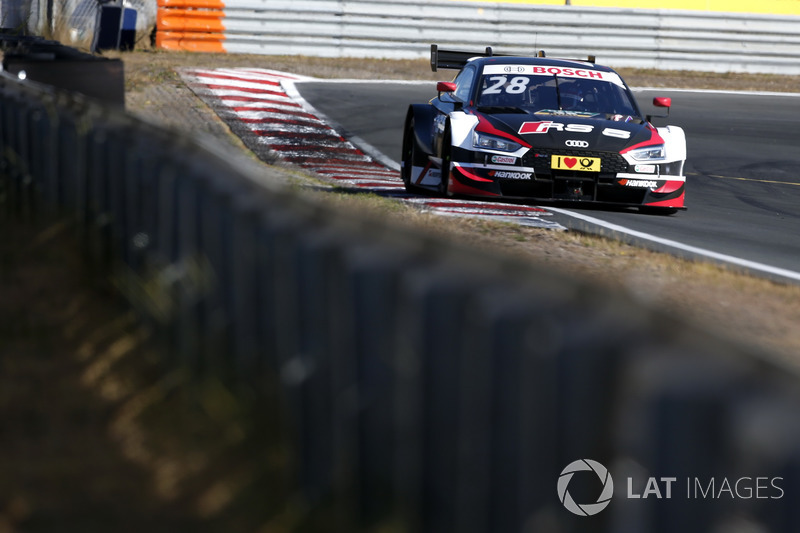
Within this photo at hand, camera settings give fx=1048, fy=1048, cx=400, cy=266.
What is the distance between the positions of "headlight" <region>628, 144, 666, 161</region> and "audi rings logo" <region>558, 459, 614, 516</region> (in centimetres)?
716

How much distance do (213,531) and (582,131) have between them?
6.69 metres

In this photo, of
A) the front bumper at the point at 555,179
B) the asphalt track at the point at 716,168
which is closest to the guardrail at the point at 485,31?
the asphalt track at the point at 716,168

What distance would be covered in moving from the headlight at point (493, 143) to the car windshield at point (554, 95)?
819 millimetres

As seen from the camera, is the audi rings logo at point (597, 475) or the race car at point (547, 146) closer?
the audi rings logo at point (597, 475)

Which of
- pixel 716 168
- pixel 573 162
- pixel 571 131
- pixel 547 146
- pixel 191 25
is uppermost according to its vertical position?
pixel 191 25

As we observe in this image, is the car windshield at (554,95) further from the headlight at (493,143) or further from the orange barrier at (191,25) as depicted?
the orange barrier at (191,25)

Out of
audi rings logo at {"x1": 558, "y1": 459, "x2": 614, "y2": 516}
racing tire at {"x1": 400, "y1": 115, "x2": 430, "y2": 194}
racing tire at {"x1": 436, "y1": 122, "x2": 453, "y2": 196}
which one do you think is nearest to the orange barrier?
racing tire at {"x1": 400, "y1": 115, "x2": 430, "y2": 194}

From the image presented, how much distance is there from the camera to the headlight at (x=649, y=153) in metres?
8.75

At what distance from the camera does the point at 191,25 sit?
853 inches

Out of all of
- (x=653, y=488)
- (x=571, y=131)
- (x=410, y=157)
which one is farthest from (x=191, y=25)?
(x=653, y=488)

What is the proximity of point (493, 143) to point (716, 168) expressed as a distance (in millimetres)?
5353

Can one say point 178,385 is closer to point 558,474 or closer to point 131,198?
point 131,198

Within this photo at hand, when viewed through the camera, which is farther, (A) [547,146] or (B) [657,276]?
(A) [547,146]

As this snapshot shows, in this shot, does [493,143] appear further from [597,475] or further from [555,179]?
[597,475]
